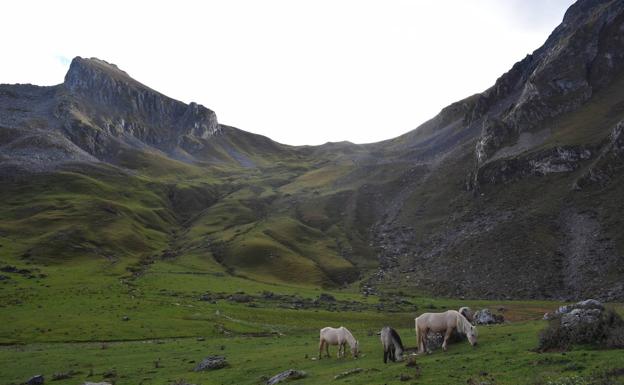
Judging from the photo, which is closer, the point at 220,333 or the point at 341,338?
the point at 341,338

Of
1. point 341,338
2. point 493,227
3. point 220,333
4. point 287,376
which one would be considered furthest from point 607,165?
point 287,376

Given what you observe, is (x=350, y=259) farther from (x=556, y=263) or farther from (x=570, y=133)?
(x=570, y=133)

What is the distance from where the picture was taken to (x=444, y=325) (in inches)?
1305

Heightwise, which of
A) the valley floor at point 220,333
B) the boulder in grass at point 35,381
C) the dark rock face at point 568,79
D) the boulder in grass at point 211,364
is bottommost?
the boulder in grass at point 35,381

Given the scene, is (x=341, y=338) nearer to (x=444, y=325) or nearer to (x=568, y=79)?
(x=444, y=325)

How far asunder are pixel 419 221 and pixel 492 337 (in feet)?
444

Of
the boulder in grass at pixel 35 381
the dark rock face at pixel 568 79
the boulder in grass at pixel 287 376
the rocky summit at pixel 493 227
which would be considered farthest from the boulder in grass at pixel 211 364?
the dark rock face at pixel 568 79

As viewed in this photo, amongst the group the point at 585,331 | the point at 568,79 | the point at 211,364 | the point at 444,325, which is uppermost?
the point at 568,79

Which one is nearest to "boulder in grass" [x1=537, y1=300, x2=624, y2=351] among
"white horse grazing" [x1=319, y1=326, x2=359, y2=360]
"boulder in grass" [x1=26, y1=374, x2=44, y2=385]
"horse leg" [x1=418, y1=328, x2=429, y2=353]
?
"horse leg" [x1=418, y1=328, x2=429, y2=353]

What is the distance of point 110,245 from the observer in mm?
168250

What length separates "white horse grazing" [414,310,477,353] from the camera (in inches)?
1302

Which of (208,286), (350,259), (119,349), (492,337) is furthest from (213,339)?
(350,259)

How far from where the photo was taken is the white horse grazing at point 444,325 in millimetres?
33062

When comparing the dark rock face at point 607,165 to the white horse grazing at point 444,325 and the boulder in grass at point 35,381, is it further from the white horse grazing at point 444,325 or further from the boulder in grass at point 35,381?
the boulder in grass at point 35,381
